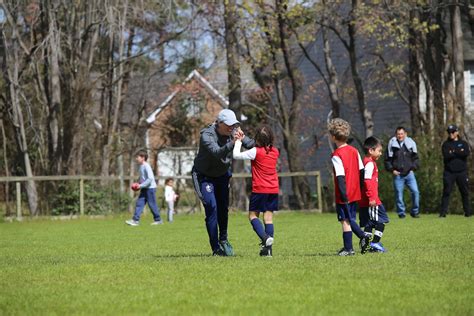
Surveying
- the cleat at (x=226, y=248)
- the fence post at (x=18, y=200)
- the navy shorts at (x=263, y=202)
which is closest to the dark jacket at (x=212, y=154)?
the navy shorts at (x=263, y=202)

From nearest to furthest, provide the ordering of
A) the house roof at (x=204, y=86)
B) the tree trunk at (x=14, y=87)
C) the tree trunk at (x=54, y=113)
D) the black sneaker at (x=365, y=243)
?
the black sneaker at (x=365, y=243)
the tree trunk at (x=54, y=113)
the tree trunk at (x=14, y=87)
the house roof at (x=204, y=86)

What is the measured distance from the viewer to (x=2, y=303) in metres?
8.80

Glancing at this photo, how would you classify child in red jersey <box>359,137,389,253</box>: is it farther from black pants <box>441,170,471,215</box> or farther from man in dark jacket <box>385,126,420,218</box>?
man in dark jacket <box>385,126,420,218</box>

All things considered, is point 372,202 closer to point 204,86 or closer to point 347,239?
point 347,239

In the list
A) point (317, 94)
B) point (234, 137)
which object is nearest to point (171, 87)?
point (317, 94)

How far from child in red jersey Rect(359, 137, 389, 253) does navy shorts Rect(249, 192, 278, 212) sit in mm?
1182

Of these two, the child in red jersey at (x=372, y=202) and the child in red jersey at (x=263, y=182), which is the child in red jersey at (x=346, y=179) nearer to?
the child in red jersey at (x=372, y=202)

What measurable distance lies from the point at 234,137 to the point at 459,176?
13089 mm

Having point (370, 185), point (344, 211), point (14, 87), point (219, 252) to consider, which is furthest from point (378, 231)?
point (14, 87)

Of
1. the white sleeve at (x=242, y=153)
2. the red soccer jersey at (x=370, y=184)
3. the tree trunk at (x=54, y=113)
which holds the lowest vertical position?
the red soccer jersey at (x=370, y=184)

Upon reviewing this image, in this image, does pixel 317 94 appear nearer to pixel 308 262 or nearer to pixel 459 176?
pixel 459 176

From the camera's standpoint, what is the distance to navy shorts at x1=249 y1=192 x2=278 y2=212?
13.1 meters

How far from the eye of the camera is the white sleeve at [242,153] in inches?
492

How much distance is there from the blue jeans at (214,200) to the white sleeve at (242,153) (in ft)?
2.16
